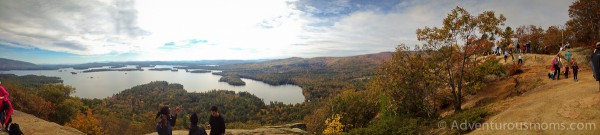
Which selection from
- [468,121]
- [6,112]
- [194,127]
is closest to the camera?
[194,127]

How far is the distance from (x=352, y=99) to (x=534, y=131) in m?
26.0

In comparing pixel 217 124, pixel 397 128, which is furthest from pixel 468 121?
pixel 217 124

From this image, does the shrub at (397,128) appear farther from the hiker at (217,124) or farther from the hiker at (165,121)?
the hiker at (165,121)

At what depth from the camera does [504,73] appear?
78.7 feet

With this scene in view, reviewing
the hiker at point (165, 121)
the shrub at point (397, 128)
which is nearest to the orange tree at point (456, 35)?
the shrub at point (397, 128)

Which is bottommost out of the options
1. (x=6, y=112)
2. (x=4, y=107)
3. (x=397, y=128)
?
(x=397, y=128)

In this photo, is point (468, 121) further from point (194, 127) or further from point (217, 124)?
point (194, 127)

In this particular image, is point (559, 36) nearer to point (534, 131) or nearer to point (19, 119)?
point (534, 131)

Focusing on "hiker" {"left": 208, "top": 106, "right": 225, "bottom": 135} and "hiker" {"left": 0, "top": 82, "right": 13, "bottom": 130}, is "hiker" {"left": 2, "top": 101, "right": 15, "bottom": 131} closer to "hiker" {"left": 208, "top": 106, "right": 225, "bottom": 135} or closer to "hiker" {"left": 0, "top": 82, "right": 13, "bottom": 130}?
"hiker" {"left": 0, "top": 82, "right": 13, "bottom": 130}

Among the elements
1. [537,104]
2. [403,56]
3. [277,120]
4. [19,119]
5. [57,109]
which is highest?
[403,56]

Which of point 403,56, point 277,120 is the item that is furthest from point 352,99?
point 277,120

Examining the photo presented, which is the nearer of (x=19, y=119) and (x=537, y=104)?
(x=537, y=104)

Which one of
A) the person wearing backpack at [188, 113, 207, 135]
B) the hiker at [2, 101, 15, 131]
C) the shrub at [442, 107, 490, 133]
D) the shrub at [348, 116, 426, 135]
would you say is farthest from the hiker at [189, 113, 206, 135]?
the shrub at [442, 107, 490, 133]

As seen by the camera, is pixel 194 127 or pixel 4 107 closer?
pixel 194 127
